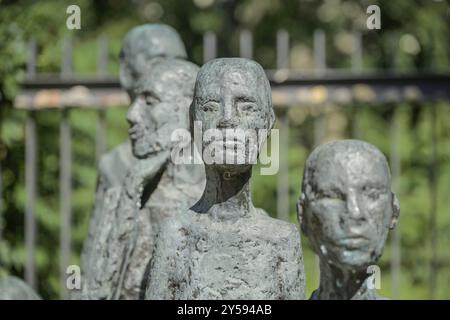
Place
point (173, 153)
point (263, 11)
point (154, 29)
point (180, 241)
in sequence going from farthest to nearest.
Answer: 1. point (263, 11)
2. point (154, 29)
3. point (173, 153)
4. point (180, 241)

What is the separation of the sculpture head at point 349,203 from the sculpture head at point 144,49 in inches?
83.8

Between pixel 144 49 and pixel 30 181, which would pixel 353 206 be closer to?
pixel 144 49

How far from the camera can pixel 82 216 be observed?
11.5m

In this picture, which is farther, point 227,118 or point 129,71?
point 129,71

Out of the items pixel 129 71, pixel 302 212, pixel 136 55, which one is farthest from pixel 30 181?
pixel 302 212

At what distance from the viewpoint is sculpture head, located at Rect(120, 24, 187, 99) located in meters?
7.98

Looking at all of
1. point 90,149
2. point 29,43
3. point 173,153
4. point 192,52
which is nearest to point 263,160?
point 90,149

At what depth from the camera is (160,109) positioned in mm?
7031

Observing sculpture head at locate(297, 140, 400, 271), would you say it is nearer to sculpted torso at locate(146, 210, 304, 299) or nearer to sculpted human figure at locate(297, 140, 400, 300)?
sculpted human figure at locate(297, 140, 400, 300)

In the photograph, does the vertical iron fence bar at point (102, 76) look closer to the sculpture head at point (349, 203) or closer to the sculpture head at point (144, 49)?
the sculpture head at point (144, 49)

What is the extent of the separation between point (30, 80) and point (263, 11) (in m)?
5.65

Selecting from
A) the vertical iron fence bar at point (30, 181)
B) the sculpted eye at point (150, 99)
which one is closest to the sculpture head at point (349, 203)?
the sculpted eye at point (150, 99)

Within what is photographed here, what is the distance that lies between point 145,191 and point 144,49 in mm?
1337
